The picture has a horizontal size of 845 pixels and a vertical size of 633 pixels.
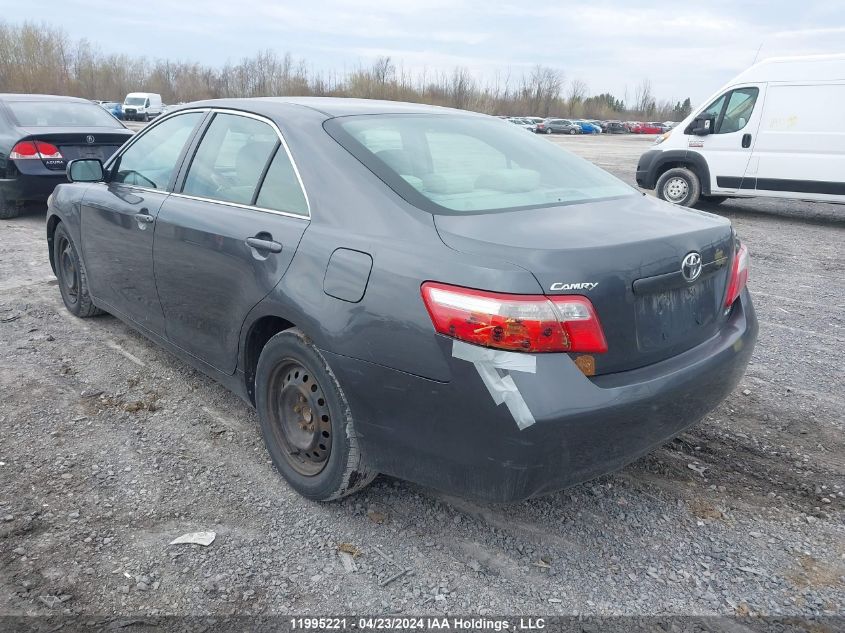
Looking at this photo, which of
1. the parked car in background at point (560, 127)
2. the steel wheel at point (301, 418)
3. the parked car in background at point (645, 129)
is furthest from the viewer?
the parked car in background at point (645, 129)

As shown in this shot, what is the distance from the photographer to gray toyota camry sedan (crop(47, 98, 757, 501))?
214 cm

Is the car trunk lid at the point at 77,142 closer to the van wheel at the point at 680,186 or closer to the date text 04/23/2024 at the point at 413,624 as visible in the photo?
the date text 04/23/2024 at the point at 413,624

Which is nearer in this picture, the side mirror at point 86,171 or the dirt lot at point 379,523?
the dirt lot at point 379,523

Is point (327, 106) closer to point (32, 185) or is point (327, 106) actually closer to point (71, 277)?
point (71, 277)

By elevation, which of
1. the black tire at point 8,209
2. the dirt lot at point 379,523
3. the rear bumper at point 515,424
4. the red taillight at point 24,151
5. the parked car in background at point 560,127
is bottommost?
the parked car in background at point 560,127

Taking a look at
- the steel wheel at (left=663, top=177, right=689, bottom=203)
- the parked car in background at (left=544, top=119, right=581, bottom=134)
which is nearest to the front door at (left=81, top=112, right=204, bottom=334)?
the steel wheel at (left=663, top=177, right=689, bottom=203)

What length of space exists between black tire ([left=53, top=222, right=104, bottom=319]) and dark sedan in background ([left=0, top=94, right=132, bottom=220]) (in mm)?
3589

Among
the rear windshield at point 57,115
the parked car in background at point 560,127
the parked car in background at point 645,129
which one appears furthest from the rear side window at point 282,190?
the parked car in background at point 645,129

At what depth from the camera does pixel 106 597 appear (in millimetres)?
2303

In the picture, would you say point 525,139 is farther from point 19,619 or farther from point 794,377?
point 19,619

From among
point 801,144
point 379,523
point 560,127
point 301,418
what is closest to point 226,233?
point 301,418

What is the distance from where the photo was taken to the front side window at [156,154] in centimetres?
371

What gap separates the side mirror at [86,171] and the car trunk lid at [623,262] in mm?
2913

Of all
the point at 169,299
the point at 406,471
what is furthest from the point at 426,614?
the point at 169,299
